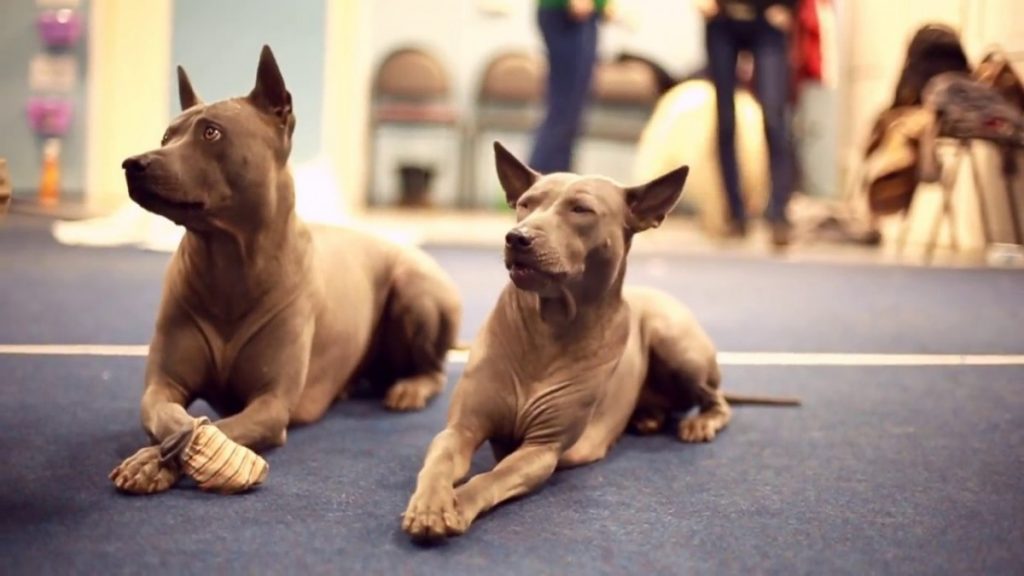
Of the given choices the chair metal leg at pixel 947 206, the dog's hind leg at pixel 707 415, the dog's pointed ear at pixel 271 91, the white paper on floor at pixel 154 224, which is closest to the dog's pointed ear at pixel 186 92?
the dog's pointed ear at pixel 271 91

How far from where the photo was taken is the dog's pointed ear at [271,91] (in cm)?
186

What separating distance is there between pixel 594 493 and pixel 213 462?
0.59m

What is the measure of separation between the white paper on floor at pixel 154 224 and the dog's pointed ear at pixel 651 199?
3.49 meters

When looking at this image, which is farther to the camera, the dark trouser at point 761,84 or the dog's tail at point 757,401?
the dark trouser at point 761,84

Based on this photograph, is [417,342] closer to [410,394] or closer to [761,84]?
[410,394]

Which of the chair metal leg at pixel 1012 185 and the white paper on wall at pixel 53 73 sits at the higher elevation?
the white paper on wall at pixel 53 73

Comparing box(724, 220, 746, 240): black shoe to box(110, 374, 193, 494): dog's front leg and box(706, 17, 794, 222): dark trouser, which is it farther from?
box(110, 374, 193, 494): dog's front leg

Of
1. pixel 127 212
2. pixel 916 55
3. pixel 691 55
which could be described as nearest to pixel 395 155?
pixel 691 55

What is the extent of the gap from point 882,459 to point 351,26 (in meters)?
6.65

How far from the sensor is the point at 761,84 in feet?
17.8

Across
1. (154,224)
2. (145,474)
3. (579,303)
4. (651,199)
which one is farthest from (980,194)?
(145,474)

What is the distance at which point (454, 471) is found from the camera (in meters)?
1.67

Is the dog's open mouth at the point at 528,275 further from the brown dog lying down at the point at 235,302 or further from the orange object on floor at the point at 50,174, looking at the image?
the orange object on floor at the point at 50,174

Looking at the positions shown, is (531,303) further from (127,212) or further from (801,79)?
(801,79)
